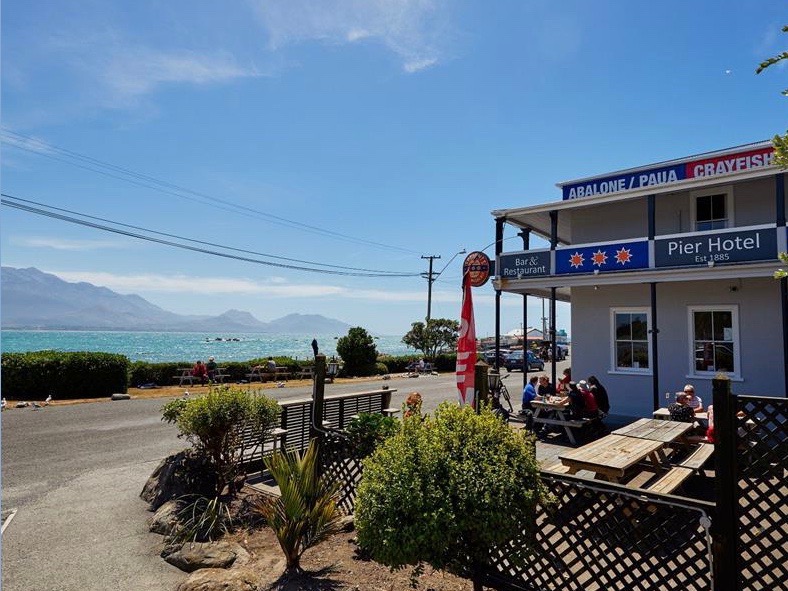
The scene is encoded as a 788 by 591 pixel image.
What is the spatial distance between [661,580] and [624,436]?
4.18 metres

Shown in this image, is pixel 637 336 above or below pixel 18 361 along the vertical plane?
above

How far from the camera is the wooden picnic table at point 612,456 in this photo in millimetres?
5852

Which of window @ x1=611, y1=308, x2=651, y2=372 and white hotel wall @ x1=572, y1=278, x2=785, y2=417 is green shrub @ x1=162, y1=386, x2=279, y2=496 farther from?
window @ x1=611, y1=308, x2=651, y2=372

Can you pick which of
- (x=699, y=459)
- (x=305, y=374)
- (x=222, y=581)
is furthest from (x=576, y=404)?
(x=305, y=374)

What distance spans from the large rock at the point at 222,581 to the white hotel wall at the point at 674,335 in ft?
40.1

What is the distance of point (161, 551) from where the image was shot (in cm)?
575

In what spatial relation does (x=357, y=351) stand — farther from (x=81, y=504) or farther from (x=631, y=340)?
(x=81, y=504)

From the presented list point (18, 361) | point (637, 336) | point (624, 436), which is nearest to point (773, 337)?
point (637, 336)

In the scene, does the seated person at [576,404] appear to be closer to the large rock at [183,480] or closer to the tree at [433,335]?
the large rock at [183,480]

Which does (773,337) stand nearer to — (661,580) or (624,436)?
(624,436)

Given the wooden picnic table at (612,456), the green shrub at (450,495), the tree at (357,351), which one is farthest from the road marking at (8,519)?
the tree at (357,351)

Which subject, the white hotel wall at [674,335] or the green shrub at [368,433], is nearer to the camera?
the green shrub at [368,433]

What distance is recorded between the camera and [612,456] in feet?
20.8

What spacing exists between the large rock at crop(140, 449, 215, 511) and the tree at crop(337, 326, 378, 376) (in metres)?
25.1
